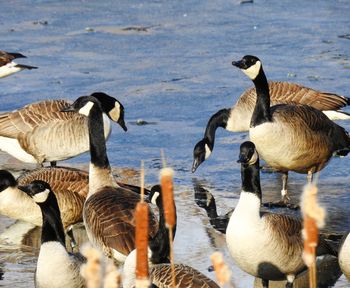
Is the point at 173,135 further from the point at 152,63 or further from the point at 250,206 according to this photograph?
the point at 250,206

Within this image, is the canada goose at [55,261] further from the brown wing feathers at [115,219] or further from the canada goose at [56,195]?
the canada goose at [56,195]

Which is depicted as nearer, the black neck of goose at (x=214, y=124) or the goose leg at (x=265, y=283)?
the goose leg at (x=265, y=283)

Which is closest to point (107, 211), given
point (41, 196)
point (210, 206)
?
point (41, 196)

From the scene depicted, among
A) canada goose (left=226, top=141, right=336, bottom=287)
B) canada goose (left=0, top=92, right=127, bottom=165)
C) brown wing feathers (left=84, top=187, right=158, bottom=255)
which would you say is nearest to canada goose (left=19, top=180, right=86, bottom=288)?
brown wing feathers (left=84, top=187, right=158, bottom=255)

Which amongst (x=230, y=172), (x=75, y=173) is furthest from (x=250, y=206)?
(x=230, y=172)

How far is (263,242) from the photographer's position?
5734 mm

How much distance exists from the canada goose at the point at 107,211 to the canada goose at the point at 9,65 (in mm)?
4186

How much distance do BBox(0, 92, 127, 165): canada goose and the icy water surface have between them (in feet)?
1.43

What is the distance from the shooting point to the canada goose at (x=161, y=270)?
4.82m

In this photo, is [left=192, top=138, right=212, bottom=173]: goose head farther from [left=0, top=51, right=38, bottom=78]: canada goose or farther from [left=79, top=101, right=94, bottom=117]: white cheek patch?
[left=0, top=51, right=38, bottom=78]: canada goose

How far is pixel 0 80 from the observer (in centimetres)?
1304

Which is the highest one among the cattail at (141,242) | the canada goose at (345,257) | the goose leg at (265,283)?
the cattail at (141,242)

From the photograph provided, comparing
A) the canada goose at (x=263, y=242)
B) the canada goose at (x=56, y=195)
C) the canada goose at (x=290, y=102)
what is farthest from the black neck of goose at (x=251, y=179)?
the canada goose at (x=290, y=102)

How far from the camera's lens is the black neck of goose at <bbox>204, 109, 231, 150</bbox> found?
31.0 ft
